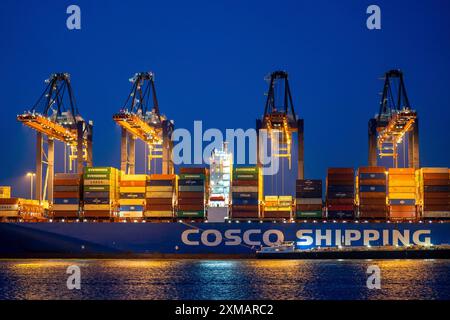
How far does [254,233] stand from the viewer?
60469 mm

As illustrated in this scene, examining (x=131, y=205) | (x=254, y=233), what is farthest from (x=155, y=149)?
(x=254, y=233)

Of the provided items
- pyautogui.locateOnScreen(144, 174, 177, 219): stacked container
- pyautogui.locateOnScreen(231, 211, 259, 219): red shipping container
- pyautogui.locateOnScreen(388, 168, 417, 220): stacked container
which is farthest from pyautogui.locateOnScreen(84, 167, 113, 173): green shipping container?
pyautogui.locateOnScreen(388, 168, 417, 220): stacked container

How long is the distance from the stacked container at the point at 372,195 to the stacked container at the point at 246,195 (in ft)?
26.8

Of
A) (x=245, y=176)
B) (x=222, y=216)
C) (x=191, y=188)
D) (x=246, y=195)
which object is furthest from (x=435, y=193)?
(x=191, y=188)

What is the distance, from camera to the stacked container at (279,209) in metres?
60.2

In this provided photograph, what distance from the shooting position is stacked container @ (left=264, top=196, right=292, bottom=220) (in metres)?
60.2

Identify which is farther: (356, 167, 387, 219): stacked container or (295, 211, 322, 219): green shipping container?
(295, 211, 322, 219): green shipping container

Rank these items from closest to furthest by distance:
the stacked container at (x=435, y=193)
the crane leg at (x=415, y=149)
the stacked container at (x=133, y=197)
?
1. the stacked container at (x=435, y=193)
2. the stacked container at (x=133, y=197)
3. the crane leg at (x=415, y=149)

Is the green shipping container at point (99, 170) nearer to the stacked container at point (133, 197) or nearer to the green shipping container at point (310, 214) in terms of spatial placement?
the stacked container at point (133, 197)

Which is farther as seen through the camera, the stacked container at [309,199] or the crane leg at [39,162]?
the crane leg at [39,162]

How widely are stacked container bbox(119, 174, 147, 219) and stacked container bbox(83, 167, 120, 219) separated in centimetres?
92

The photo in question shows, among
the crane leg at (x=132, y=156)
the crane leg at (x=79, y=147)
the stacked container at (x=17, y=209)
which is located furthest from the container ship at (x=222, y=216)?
the crane leg at (x=132, y=156)

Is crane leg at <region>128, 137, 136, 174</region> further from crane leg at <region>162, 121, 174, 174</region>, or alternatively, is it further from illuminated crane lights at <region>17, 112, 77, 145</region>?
illuminated crane lights at <region>17, 112, 77, 145</region>

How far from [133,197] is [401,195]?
70.5ft
